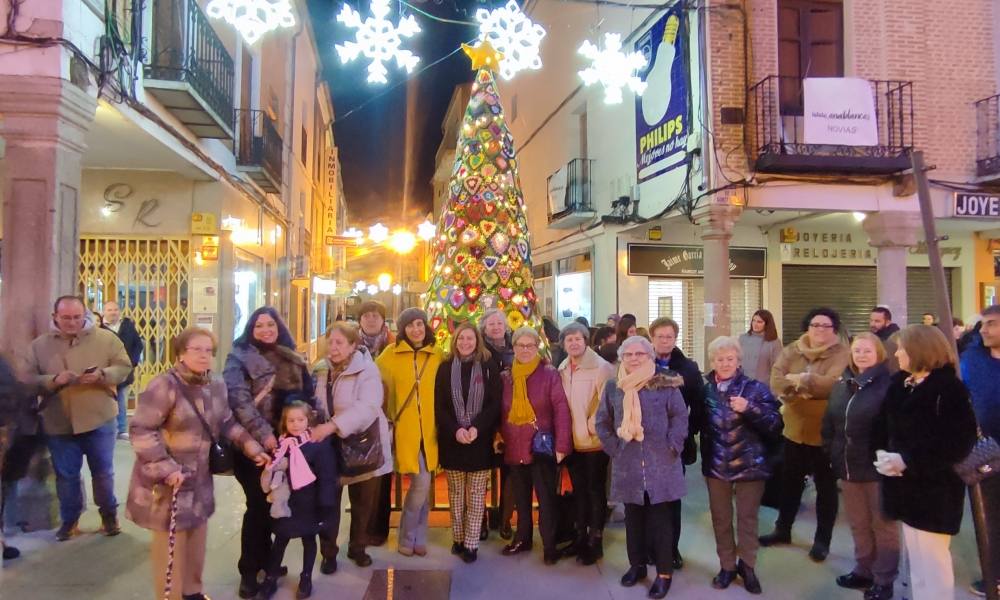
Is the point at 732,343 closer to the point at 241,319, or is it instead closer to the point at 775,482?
the point at 775,482

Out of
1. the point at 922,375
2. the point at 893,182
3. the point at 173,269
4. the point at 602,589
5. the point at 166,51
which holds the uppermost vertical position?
the point at 166,51

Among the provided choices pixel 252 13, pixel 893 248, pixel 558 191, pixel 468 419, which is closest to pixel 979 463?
pixel 468 419

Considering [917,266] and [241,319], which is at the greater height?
[917,266]

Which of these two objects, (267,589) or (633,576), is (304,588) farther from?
(633,576)

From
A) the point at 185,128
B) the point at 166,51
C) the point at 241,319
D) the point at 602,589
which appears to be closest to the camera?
the point at 602,589

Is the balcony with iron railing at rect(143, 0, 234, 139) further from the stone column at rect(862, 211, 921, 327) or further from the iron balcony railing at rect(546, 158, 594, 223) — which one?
the stone column at rect(862, 211, 921, 327)

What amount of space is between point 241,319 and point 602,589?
1032 centimetres

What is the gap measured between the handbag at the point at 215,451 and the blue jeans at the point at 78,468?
1766 millimetres

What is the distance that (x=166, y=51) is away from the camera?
746cm

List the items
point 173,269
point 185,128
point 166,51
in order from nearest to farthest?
point 166,51
point 185,128
point 173,269

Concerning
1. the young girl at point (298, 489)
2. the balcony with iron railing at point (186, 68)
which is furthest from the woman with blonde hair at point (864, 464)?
the balcony with iron railing at point (186, 68)

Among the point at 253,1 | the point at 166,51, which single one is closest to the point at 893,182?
the point at 253,1

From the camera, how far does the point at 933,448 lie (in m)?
3.29

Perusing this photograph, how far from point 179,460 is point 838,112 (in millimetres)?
10275
